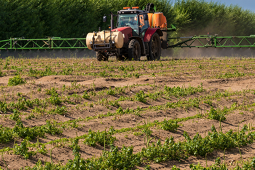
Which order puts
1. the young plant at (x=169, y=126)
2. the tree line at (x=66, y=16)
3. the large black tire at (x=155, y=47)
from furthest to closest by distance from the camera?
1. the tree line at (x=66, y=16)
2. the large black tire at (x=155, y=47)
3. the young plant at (x=169, y=126)

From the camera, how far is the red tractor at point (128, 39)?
1544cm

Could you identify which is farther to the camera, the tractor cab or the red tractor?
the tractor cab

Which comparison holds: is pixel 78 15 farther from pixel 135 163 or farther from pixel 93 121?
pixel 135 163

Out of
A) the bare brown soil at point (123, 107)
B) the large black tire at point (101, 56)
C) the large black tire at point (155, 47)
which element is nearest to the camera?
the bare brown soil at point (123, 107)

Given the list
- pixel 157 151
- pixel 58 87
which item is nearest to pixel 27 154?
pixel 157 151

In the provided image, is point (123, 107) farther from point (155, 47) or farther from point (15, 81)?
point (155, 47)

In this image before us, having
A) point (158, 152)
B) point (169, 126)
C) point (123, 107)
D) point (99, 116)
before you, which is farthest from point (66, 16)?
point (158, 152)

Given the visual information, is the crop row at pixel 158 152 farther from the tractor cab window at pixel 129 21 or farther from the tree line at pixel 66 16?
the tree line at pixel 66 16

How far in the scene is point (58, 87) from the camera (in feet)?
28.9

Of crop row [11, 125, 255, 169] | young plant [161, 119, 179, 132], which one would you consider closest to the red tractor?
young plant [161, 119, 179, 132]

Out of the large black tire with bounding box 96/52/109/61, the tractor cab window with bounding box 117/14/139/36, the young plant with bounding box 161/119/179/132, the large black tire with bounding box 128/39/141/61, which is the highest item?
the tractor cab window with bounding box 117/14/139/36

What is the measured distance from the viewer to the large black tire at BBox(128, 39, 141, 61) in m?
15.9

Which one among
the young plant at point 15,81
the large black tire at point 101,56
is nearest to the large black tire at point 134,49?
the large black tire at point 101,56

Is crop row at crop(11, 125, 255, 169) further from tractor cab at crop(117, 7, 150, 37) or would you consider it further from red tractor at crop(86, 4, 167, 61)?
tractor cab at crop(117, 7, 150, 37)
